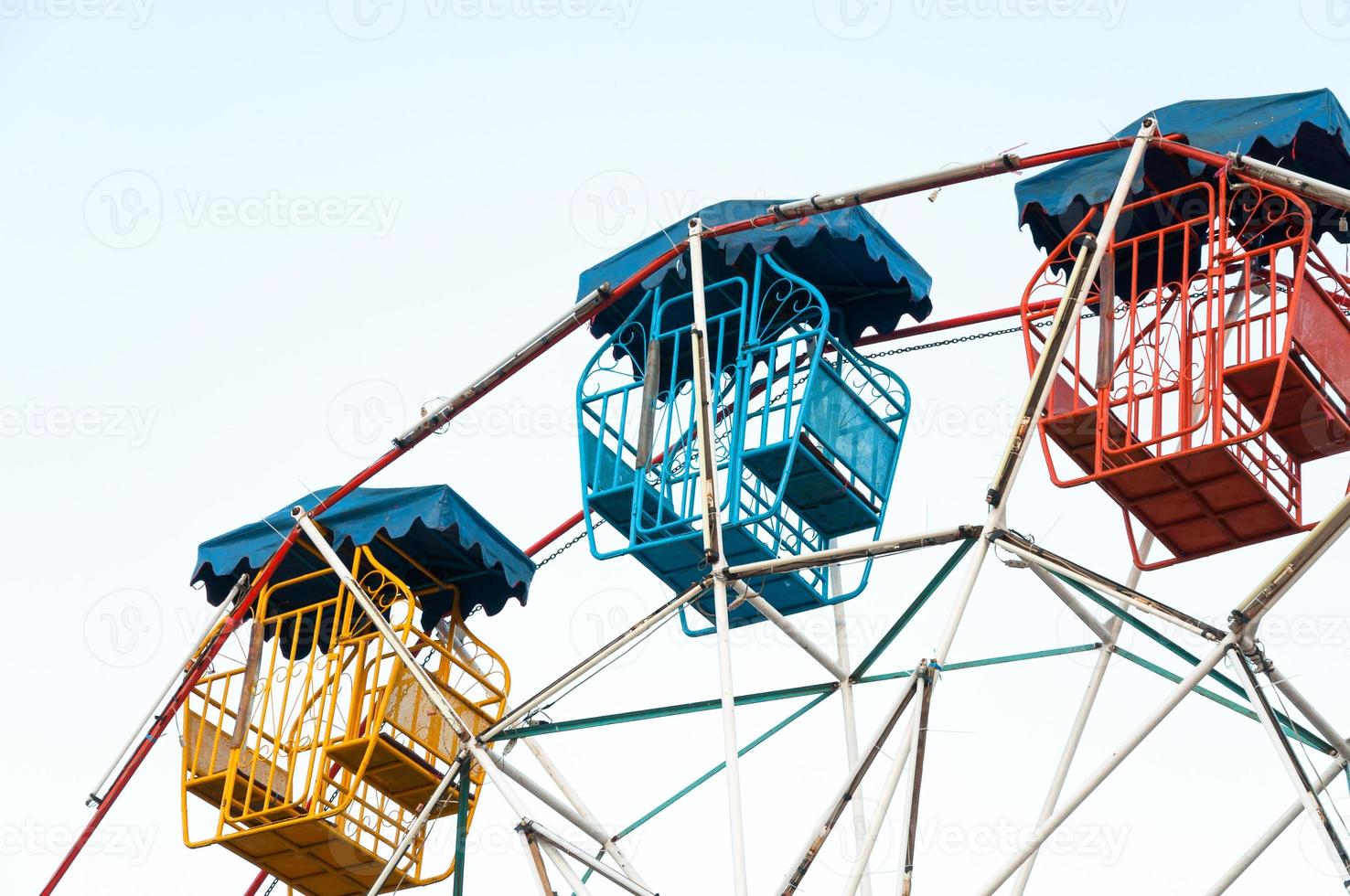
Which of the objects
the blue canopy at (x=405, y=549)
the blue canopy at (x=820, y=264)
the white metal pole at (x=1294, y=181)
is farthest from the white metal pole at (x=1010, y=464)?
the blue canopy at (x=405, y=549)

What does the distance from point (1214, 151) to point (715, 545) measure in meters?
5.87

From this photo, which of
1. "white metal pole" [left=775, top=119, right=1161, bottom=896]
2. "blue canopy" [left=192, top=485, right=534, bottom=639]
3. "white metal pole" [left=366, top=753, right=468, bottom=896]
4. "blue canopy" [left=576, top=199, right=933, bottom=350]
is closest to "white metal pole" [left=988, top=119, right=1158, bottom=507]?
"white metal pole" [left=775, top=119, right=1161, bottom=896]

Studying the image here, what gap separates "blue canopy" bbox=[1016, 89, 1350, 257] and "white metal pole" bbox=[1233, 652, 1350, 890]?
529cm

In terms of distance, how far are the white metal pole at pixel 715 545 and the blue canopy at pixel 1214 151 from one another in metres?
3.31

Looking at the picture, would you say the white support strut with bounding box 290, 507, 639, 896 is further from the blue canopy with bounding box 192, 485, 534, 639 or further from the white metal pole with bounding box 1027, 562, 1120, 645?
Answer: the white metal pole with bounding box 1027, 562, 1120, 645

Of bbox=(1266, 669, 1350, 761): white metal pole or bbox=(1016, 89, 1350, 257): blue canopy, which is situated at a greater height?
bbox=(1016, 89, 1350, 257): blue canopy

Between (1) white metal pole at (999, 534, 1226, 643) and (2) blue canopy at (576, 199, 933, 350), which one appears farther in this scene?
(2) blue canopy at (576, 199, 933, 350)

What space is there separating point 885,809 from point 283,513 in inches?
398

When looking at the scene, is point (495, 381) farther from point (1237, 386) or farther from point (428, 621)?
point (1237, 386)

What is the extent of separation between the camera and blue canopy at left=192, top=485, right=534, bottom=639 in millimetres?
29422

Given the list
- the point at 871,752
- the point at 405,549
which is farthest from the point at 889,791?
the point at 405,549

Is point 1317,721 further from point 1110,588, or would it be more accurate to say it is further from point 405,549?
point 405,549

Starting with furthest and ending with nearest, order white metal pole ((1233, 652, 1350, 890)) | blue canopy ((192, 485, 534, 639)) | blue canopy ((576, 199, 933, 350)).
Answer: blue canopy ((192, 485, 534, 639))
blue canopy ((576, 199, 933, 350))
white metal pole ((1233, 652, 1350, 890))

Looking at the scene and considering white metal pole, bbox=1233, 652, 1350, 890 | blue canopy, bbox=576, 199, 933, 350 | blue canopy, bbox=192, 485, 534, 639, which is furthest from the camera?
blue canopy, bbox=192, 485, 534, 639
